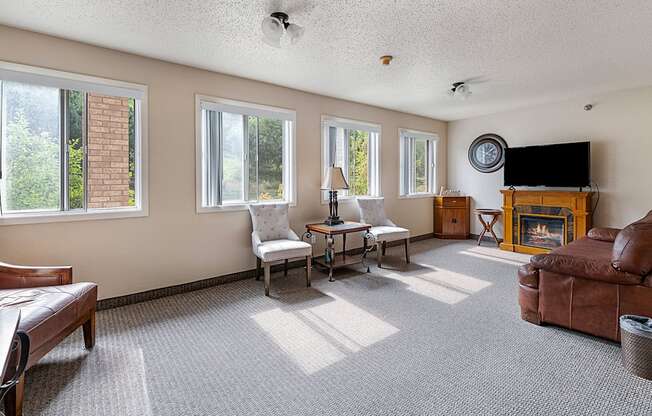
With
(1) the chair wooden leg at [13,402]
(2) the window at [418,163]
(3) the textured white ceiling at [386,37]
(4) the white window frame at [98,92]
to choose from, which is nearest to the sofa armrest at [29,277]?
(4) the white window frame at [98,92]

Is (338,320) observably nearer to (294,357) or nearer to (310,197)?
(294,357)

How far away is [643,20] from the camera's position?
8.68 feet

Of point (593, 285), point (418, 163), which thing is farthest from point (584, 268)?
point (418, 163)

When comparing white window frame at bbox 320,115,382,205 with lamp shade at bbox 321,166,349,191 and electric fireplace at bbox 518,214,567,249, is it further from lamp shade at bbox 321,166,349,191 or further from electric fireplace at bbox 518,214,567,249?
electric fireplace at bbox 518,214,567,249

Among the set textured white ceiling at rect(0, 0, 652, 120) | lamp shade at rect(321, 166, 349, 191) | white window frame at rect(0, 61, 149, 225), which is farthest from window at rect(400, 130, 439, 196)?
white window frame at rect(0, 61, 149, 225)

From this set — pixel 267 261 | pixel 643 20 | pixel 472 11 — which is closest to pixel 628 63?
pixel 643 20

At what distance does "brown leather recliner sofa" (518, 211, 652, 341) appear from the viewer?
7.28 feet

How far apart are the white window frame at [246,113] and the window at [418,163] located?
8.06 feet

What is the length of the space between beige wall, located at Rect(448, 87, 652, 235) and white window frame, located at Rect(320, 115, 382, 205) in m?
2.46

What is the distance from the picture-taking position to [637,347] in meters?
2.02

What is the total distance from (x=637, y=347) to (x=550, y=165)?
3944 mm

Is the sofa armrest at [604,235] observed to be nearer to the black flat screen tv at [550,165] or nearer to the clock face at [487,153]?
the black flat screen tv at [550,165]

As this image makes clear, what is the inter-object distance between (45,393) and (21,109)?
2.31 m

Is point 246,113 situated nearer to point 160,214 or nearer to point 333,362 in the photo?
point 160,214
